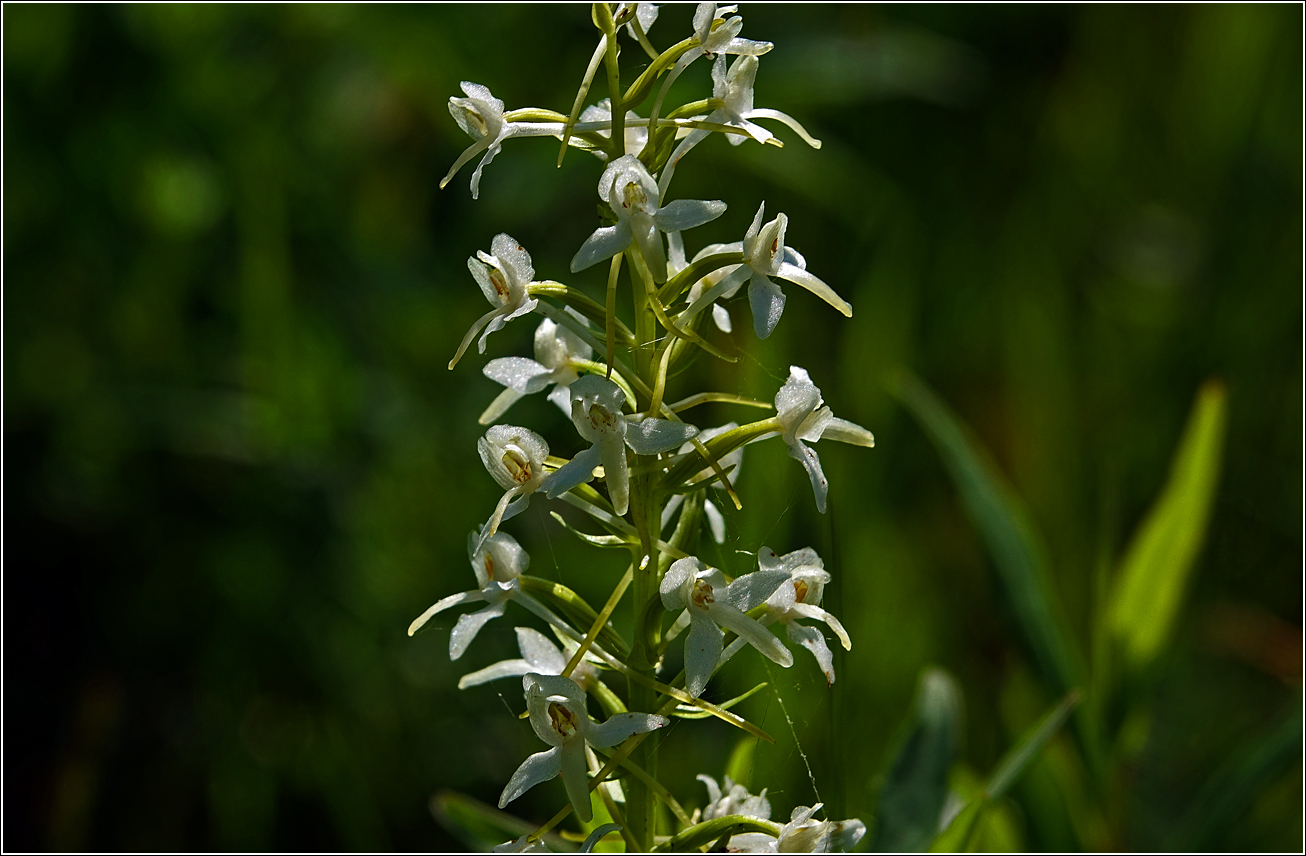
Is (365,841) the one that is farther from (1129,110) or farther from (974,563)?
(1129,110)

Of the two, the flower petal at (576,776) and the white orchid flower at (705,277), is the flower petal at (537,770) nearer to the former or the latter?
the flower petal at (576,776)

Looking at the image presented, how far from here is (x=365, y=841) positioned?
7.04 ft

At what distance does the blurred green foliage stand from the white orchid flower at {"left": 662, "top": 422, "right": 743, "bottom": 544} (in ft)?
3.37

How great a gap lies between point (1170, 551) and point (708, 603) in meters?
1.15

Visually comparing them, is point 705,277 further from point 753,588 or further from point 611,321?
point 753,588

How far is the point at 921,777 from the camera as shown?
1354mm

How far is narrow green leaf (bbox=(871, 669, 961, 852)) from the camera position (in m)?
1.28

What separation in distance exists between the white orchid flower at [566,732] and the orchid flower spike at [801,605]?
0.14m

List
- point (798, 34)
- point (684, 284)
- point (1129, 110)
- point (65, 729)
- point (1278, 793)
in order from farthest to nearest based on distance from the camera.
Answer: point (1129, 110) → point (798, 34) → point (65, 729) → point (1278, 793) → point (684, 284)

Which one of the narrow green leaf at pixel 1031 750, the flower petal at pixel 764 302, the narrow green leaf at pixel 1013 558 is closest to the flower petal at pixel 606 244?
the flower petal at pixel 764 302

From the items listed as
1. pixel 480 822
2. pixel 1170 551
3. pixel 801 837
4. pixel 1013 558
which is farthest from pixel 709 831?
pixel 1170 551

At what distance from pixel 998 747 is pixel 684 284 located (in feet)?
5.55

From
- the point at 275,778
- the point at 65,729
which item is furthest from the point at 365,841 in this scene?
the point at 65,729

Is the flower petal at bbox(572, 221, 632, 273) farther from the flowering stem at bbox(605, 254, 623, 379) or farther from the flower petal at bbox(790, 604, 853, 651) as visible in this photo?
the flower petal at bbox(790, 604, 853, 651)
